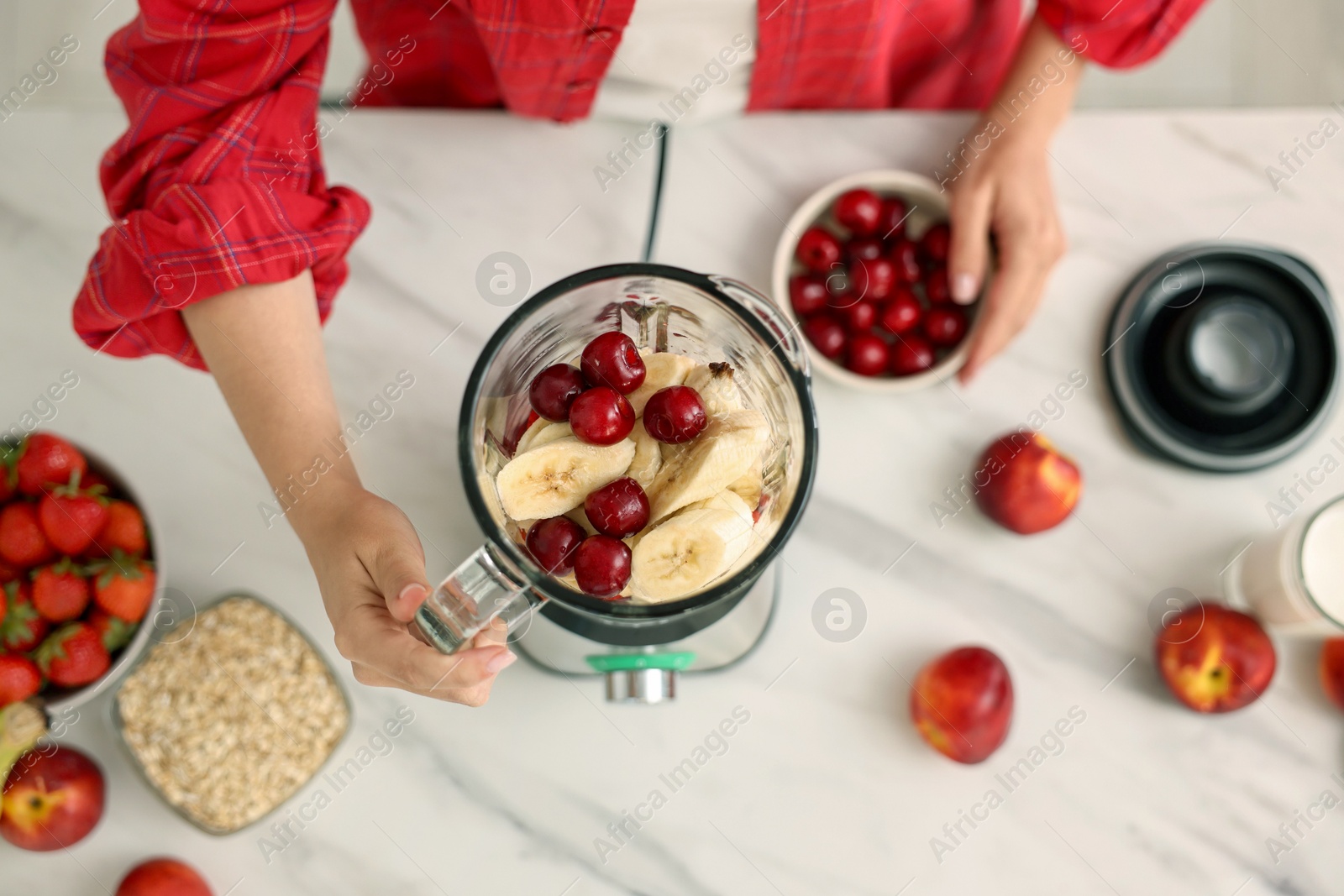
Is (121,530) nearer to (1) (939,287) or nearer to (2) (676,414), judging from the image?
(2) (676,414)

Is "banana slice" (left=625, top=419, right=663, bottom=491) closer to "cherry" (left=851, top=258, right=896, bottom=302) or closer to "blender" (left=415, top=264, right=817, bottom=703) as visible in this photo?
"blender" (left=415, top=264, right=817, bottom=703)

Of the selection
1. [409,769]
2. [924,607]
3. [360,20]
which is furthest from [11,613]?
[924,607]

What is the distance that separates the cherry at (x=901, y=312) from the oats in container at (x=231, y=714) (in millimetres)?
529

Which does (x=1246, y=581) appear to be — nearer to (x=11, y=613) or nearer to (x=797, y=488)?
(x=797, y=488)

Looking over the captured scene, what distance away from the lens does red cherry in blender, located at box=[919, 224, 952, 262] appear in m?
0.75

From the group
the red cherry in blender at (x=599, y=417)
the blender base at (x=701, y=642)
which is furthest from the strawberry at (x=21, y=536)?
the red cherry in blender at (x=599, y=417)

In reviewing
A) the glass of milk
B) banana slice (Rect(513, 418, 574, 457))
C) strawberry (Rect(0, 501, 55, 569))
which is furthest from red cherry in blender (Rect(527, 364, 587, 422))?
the glass of milk

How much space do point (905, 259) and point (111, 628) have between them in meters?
0.67

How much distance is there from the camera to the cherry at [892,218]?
29.3 inches

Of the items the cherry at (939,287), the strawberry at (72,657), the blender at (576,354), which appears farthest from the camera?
the cherry at (939,287)

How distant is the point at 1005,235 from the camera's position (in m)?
0.74

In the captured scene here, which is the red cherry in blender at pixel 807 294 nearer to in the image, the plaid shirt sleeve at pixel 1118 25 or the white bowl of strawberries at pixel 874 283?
the white bowl of strawberries at pixel 874 283

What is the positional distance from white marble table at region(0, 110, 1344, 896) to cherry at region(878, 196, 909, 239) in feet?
0.19

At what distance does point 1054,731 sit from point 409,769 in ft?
1.71
